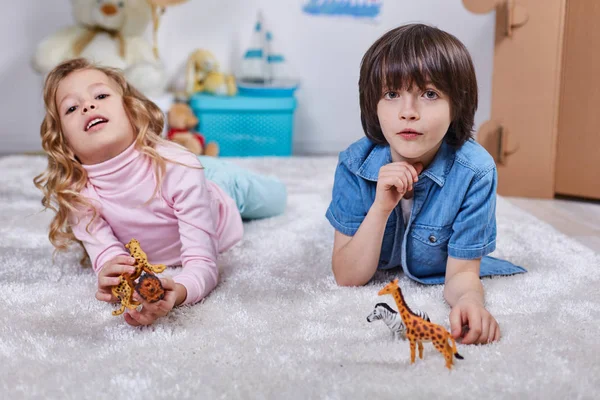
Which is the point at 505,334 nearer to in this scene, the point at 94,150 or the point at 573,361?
the point at 573,361

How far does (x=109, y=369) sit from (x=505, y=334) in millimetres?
492

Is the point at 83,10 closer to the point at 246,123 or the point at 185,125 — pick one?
the point at 185,125

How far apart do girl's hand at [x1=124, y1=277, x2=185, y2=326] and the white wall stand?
182 cm

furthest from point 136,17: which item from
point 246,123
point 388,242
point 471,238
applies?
point 471,238

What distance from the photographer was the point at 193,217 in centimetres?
101

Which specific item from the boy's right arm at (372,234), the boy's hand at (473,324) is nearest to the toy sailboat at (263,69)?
the boy's right arm at (372,234)

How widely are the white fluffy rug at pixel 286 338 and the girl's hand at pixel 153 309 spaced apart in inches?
0.6

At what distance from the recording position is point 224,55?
254 centimetres

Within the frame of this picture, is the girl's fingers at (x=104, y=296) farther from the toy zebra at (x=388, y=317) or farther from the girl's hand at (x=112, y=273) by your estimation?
the toy zebra at (x=388, y=317)

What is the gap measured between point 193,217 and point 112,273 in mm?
203

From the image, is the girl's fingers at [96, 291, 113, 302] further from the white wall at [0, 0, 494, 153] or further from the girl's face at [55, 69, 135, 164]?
the white wall at [0, 0, 494, 153]

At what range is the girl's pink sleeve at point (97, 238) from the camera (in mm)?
999

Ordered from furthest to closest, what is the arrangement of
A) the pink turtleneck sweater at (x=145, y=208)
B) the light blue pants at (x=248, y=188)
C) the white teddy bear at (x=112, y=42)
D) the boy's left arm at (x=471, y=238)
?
the white teddy bear at (x=112, y=42), the light blue pants at (x=248, y=188), the pink turtleneck sweater at (x=145, y=208), the boy's left arm at (x=471, y=238)

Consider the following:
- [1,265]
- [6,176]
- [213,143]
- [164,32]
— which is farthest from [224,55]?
[1,265]
